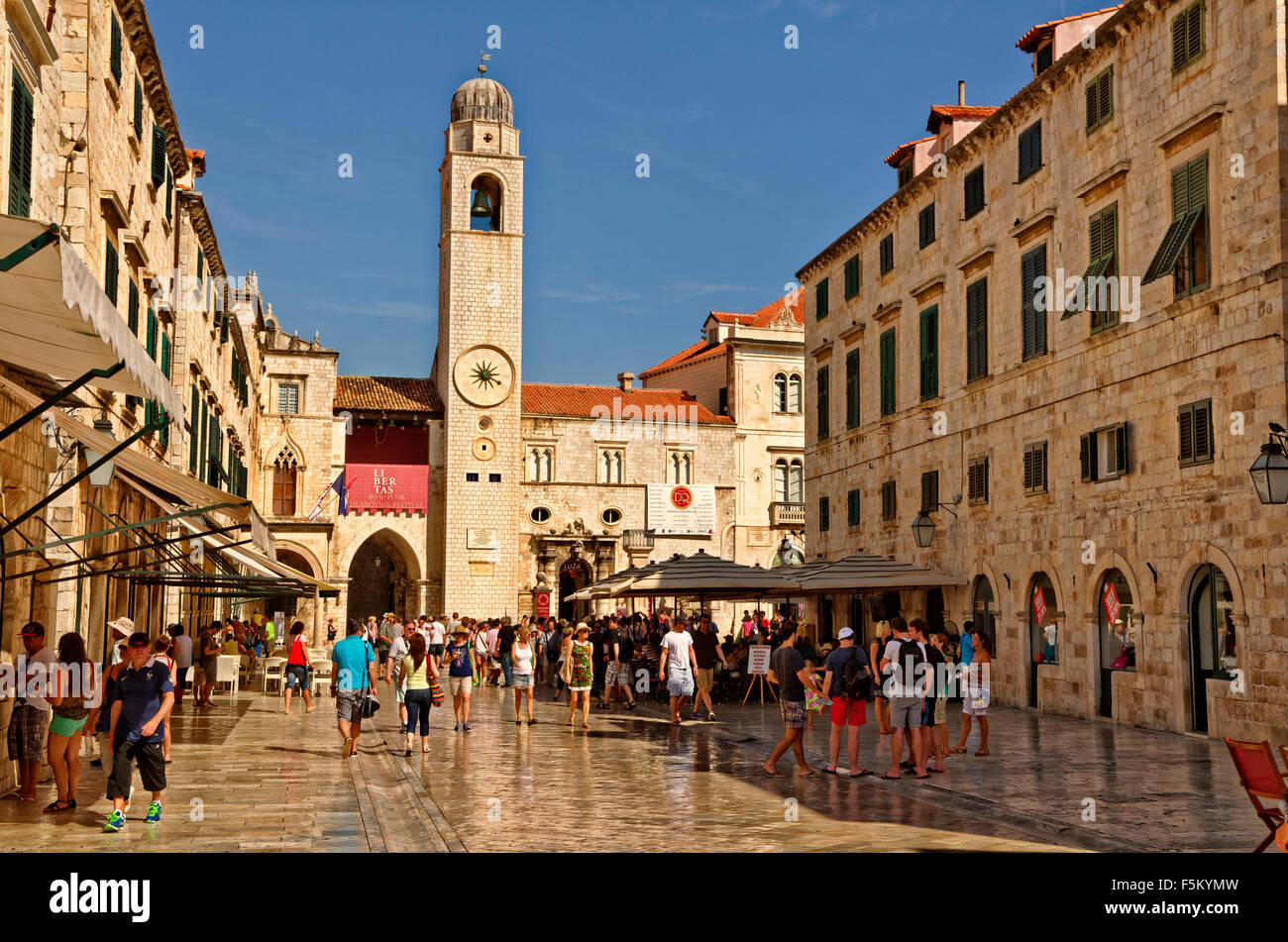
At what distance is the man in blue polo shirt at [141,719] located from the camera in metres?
10.3

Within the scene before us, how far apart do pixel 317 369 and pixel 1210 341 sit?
133 feet

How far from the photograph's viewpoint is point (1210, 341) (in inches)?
653

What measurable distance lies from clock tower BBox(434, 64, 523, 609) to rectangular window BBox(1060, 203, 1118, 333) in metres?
34.8

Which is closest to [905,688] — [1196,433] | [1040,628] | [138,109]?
[1196,433]

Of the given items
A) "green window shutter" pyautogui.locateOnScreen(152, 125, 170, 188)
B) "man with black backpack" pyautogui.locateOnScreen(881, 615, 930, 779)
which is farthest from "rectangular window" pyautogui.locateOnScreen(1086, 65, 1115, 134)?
"green window shutter" pyautogui.locateOnScreen(152, 125, 170, 188)

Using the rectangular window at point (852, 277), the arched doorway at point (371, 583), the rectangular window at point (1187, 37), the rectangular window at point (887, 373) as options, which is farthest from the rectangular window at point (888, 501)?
the arched doorway at point (371, 583)

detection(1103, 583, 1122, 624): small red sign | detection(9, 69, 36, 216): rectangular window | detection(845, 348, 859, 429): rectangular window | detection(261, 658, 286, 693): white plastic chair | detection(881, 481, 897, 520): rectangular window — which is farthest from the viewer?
detection(845, 348, 859, 429): rectangular window

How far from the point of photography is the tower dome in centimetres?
5425

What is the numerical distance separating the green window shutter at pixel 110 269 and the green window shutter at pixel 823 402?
1924cm

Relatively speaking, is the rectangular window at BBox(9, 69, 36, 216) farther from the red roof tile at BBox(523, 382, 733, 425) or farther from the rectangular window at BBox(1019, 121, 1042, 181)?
the red roof tile at BBox(523, 382, 733, 425)

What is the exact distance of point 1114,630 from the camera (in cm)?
1919

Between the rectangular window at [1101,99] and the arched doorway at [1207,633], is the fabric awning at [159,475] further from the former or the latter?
the rectangular window at [1101,99]

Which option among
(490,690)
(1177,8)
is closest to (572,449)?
(490,690)
